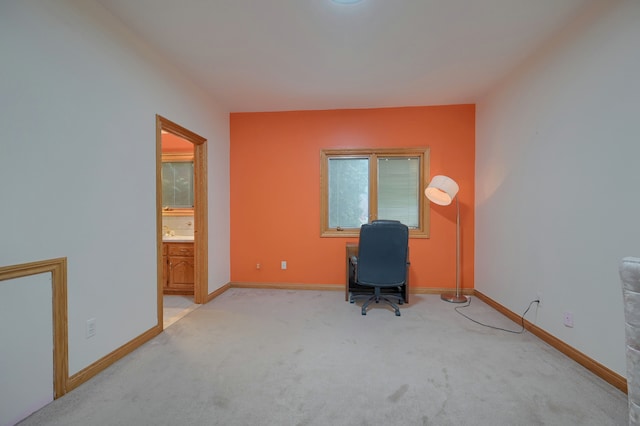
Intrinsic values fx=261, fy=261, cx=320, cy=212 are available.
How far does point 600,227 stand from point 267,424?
2.56 m

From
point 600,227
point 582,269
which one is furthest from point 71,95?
point 582,269

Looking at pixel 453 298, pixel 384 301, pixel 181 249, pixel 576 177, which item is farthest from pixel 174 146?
pixel 576 177

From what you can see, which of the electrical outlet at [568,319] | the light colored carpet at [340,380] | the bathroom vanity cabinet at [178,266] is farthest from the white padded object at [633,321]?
the bathroom vanity cabinet at [178,266]

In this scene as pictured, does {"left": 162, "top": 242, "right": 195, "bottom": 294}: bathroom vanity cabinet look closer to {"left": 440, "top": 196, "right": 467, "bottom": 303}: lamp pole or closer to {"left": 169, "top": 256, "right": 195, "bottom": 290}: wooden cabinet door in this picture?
{"left": 169, "top": 256, "right": 195, "bottom": 290}: wooden cabinet door

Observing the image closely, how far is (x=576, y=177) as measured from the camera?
2.06 metres

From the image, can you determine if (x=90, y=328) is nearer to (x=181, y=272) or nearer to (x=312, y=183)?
(x=181, y=272)

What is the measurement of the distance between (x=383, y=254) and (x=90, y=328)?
259 cm

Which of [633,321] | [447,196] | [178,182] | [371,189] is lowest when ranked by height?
[633,321]

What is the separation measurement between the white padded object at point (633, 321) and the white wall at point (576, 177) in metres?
1.13

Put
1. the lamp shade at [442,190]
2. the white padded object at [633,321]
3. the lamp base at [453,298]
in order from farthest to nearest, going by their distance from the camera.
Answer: the lamp base at [453,298], the lamp shade at [442,190], the white padded object at [633,321]

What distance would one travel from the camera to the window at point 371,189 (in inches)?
151

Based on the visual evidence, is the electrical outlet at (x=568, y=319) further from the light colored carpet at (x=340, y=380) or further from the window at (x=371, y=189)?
the window at (x=371, y=189)

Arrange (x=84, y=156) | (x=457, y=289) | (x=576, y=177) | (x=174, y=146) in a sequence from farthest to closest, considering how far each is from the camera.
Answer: (x=174, y=146)
(x=457, y=289)
(x=576, y=177)
(x=84, y=156)

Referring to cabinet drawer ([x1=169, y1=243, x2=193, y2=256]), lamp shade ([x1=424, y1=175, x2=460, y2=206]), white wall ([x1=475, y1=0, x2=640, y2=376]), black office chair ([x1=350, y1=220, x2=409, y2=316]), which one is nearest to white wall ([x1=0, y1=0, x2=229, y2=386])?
cabinet drawer ([x1=169, y1=243, x2=193, y2=256])
